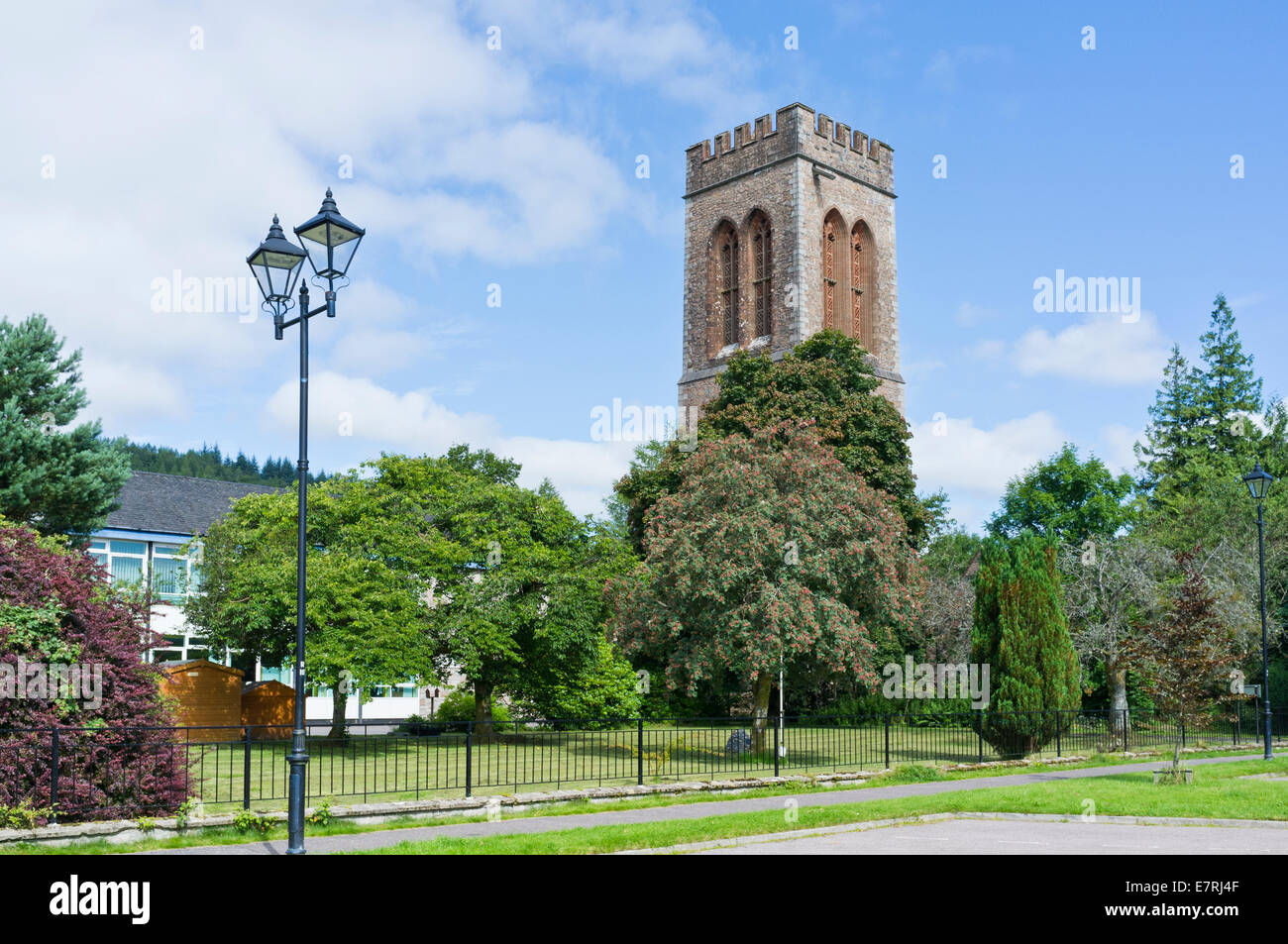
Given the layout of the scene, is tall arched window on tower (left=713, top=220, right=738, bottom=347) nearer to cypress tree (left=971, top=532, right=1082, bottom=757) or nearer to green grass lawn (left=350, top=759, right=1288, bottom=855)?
cypress tree (left=971, top=532, right=1082, bottom=757)

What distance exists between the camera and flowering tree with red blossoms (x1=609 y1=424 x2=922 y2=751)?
2189 cm

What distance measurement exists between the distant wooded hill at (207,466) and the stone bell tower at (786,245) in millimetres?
41581

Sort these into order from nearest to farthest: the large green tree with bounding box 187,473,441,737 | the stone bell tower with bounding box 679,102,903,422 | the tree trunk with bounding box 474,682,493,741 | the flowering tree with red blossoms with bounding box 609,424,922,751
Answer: the flowering tree with red blossoms with bounding box 609,424,922,751
the large green tree with bounding box 187,473,441,737
the tree trunk with bounding box 474,682,493,741
the stone bell tower with bounding box 679,102,903,422

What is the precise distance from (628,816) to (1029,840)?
5104mm

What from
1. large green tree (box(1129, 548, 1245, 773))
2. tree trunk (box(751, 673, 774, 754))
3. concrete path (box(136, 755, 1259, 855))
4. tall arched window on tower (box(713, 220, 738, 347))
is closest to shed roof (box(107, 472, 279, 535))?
tall arched window on tower (box(713, 220, 738, 347))

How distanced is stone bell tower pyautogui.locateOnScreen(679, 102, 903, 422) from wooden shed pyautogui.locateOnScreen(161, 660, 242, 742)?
3214cm

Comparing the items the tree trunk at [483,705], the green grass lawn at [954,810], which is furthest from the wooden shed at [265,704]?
the green grass lawn at [954,810]

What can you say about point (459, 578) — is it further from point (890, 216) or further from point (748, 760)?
point (890, 216)

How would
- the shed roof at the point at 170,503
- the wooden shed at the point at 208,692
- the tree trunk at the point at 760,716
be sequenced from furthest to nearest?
1. the shed roof at the point at 170,503
2. the wooden shed at the point at 208,692
3. the tree trunk at the point at 760,716

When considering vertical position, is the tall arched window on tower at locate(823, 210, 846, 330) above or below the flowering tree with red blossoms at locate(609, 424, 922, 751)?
above

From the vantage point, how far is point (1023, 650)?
24734 millimetres

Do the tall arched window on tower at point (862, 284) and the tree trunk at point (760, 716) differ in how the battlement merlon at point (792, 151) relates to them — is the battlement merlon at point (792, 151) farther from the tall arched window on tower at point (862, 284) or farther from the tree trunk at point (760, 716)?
the tree trunk at point (760, 716)

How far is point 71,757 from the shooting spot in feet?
41.1

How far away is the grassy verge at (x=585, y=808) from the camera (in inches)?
448
